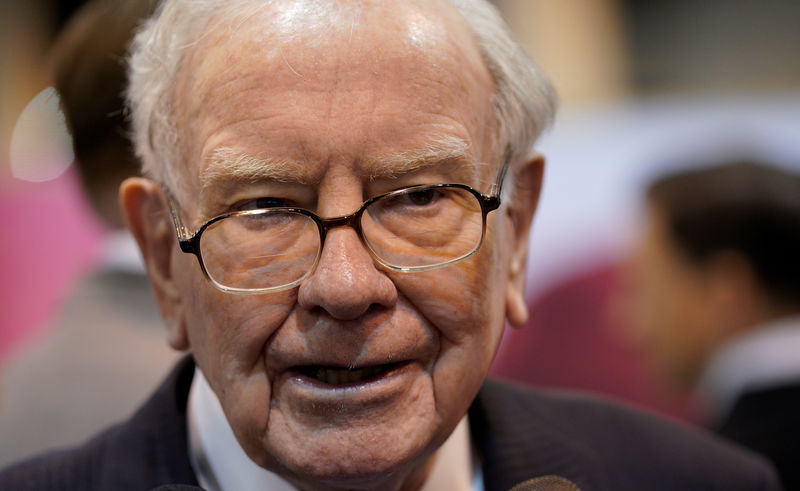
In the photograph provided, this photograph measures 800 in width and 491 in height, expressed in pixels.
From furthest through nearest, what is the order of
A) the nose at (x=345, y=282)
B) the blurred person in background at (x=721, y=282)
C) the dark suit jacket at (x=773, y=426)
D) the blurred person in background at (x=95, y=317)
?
the blurred person in background at (x=721, y=282) < the dark suit jacket at (x=773, y=426) < the blurred person in background at (x=95, y=317) < the nose at (x=345, y=282)

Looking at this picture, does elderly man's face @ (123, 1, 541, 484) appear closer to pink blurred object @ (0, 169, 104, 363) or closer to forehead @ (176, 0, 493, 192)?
forehead @ (176, 0, 493, 192)

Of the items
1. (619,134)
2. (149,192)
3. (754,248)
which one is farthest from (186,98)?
(619,134)

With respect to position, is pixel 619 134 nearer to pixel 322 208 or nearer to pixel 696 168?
pixel 696 168

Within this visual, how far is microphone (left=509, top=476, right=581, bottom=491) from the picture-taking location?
4.66 feet

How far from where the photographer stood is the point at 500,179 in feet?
4.66

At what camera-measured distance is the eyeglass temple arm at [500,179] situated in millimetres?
1399

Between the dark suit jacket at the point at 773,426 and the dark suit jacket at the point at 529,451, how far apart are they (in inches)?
18.4

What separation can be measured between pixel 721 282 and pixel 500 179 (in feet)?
5.68

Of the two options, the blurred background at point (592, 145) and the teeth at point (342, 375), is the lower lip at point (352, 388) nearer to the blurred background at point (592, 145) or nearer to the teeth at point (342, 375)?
the teeth at point (342, 375)

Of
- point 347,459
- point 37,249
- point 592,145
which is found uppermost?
point 347,459

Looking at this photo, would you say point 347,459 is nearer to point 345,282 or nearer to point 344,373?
point 344,373

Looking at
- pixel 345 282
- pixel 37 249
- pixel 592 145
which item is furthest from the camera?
pixel 592 145

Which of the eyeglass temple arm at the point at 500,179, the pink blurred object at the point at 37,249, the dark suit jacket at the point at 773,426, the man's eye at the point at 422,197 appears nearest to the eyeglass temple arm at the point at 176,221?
the man's eye at the point at 422,197

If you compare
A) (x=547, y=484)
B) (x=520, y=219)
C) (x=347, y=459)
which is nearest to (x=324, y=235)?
(x=347, y=459)
